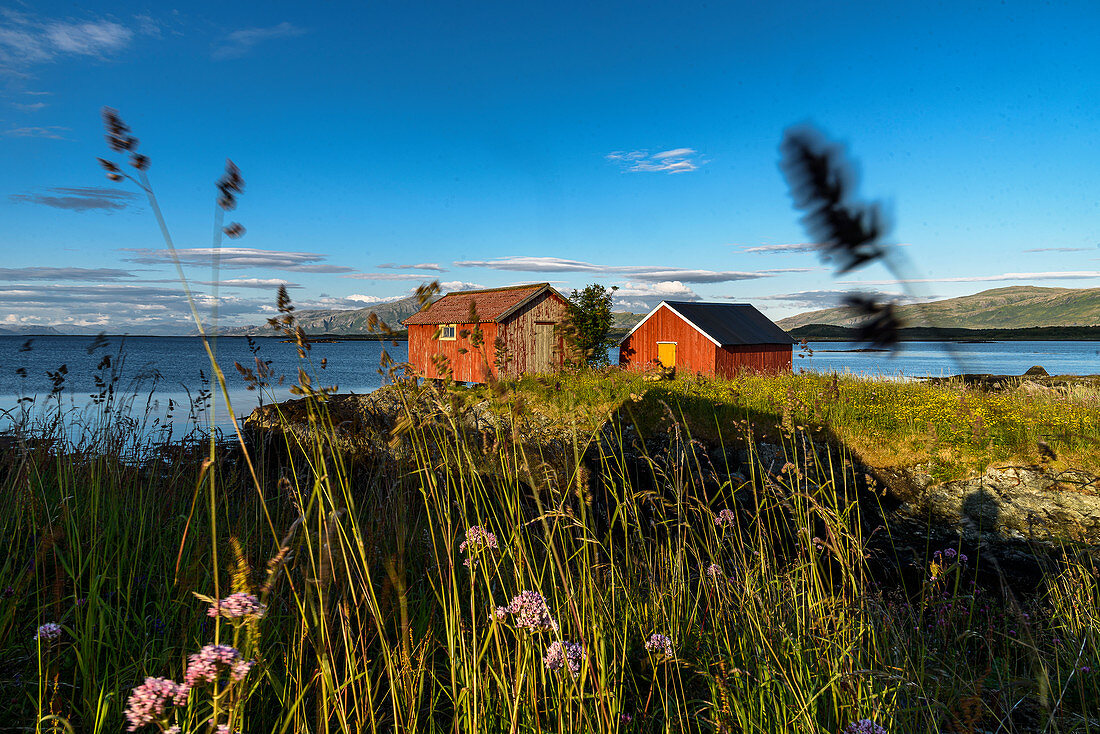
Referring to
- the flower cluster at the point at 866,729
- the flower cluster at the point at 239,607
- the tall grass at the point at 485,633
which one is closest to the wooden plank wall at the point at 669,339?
the tall grass at the point at 485,633

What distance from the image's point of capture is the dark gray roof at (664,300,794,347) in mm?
23406

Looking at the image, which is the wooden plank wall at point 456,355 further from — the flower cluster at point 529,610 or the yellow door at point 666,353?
the flower cluster at point 529,610

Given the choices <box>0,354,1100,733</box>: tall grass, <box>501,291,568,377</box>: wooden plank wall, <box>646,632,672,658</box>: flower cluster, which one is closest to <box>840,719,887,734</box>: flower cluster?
<box>0,354,1100,733</box>: tall grass

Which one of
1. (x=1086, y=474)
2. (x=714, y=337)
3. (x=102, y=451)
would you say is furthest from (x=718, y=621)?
(x=714, y=337)

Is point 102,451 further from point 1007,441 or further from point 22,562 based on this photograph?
point 1007,441

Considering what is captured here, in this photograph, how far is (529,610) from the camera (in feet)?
6.09

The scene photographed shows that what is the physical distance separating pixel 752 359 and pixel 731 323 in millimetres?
1911

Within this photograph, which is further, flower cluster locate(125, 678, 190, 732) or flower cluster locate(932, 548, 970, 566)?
flower cluster locate(932, 548, 970, 566)

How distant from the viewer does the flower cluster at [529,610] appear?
182cm

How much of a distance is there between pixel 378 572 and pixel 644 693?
5.03 feet

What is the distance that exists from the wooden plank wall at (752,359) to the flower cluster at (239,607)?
21797 mm

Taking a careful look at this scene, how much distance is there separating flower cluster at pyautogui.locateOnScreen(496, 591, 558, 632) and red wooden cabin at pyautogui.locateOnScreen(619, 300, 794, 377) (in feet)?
69.3

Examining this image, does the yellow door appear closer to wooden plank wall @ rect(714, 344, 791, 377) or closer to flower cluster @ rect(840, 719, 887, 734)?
wooden plank wall @ rect(714, 344, 791, 377)

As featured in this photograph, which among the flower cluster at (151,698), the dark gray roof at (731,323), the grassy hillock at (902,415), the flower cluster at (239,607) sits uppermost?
the dark gray roof at (731,323)
